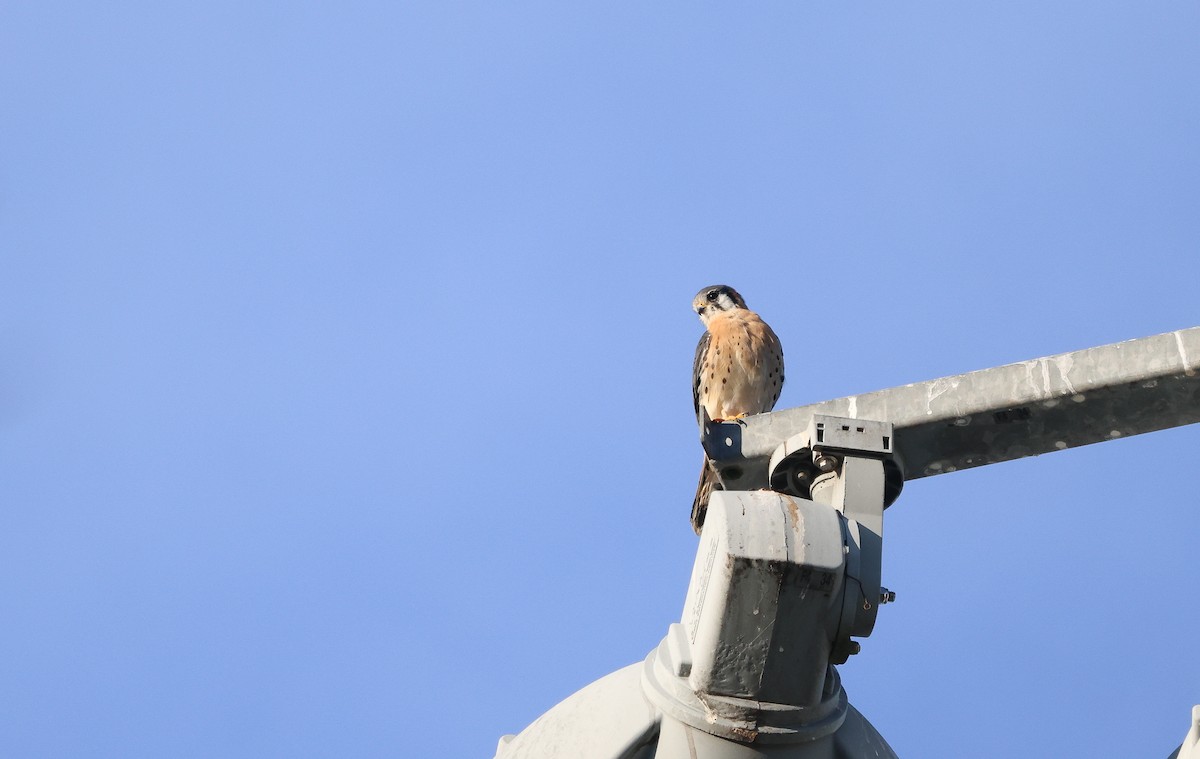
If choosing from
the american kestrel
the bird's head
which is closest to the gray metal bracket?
the american kestrel

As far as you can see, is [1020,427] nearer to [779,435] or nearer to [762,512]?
[779,435]

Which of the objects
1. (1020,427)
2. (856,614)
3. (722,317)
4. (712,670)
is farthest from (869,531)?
(722,317)

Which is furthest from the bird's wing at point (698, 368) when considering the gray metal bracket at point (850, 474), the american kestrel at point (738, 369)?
the gray metal bracket at point (850, 474)

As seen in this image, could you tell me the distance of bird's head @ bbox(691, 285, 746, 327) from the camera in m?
6.50

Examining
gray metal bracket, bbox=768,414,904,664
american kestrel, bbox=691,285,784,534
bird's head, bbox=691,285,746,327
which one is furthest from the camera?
bird's head, bbox=691,285,746,327

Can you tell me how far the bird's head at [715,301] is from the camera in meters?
6.50

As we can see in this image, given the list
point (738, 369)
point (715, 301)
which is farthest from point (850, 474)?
point (715, 301)

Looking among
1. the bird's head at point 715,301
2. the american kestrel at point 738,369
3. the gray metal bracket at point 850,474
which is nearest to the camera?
the gray metal bracket at point 850,474

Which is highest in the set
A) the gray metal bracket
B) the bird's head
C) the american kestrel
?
the bird's head

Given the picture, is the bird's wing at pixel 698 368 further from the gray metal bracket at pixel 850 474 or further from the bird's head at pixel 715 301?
the gray metal bracket at pixel 850 474

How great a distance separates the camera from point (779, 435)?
1.77 m

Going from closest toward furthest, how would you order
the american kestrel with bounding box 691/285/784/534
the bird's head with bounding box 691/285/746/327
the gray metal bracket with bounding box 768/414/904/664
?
the gray metal bracket with bounding box 768/414/904/664, the american kestrel with bounding box 691/285/784/534, the bird's head with bounding box 691/285/746/327

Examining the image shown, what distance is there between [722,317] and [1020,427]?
4.65 metres

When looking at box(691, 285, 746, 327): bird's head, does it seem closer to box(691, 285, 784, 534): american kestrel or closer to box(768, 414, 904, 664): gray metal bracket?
box(691, 285, 784, 534): american kestrel
